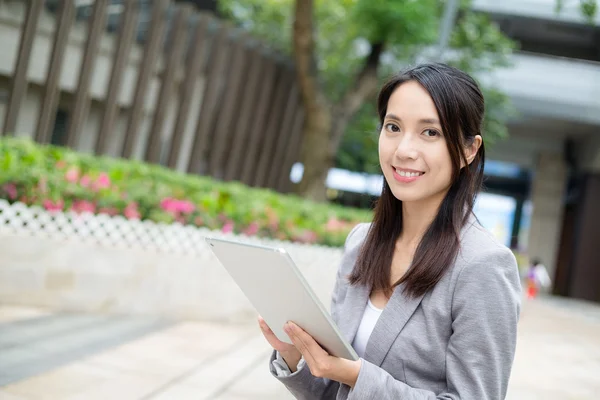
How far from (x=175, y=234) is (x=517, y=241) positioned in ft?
101

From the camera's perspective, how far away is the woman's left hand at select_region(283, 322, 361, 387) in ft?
5.09

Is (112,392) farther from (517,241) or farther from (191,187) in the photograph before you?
(517,241)

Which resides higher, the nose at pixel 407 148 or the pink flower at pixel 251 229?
the nose at pixel 407 148

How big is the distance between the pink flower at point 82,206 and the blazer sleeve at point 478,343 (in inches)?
181

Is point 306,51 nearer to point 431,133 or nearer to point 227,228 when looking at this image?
point 227,228

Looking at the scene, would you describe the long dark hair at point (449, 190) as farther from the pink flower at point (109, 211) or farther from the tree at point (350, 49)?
the tree at point (350, 49)

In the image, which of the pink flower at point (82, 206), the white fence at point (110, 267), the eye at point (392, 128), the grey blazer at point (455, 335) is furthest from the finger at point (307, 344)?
the pink flower at point (82, 206)

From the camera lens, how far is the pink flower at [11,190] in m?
5.31

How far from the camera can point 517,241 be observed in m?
34.6

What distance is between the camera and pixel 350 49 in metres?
14.4

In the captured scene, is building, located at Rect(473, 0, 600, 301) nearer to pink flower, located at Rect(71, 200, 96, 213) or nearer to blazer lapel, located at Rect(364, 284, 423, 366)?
pink flower, located at Rect(71, 200, 96, 213)

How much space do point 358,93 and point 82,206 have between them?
25.4ft

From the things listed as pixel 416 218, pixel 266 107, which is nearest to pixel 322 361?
pixel 416 218

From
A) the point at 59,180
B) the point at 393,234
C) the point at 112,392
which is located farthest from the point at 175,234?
the point at 393,234
